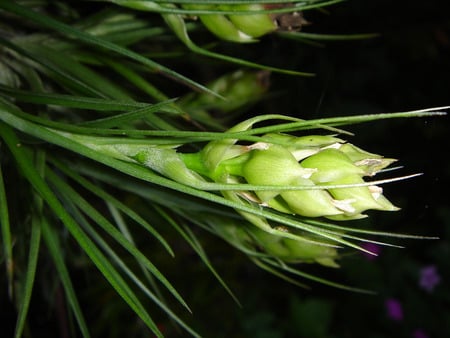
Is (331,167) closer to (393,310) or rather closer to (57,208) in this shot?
(57,208)

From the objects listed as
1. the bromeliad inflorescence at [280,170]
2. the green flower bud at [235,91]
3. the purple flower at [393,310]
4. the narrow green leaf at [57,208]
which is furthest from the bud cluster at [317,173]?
the purple flower at [393,310]

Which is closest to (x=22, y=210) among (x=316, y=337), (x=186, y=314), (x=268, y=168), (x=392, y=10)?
(x=268, y=168)

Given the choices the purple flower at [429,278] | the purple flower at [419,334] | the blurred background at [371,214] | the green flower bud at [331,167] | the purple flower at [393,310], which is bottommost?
the purple flower at [419,334]

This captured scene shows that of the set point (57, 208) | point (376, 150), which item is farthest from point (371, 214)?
point (57, 208)

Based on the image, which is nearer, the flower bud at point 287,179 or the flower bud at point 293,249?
the flower bud at point 287,179

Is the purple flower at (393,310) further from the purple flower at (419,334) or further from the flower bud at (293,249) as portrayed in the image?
the flower bud at (293,249)

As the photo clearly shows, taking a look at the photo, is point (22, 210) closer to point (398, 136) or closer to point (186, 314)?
point (398, 136)

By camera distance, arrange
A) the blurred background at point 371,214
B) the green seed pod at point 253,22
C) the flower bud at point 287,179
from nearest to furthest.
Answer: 1. the flower bud at point 287,179
2. the green seed pod at point 253,22
3. the blurred background at point 371,214

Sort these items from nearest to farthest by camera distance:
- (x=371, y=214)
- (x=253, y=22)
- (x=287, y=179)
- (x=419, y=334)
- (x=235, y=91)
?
(x=287, y=179), (x=253, y=22), (x=235, y=91), (x=371, y=214), (x=419, y=334)
